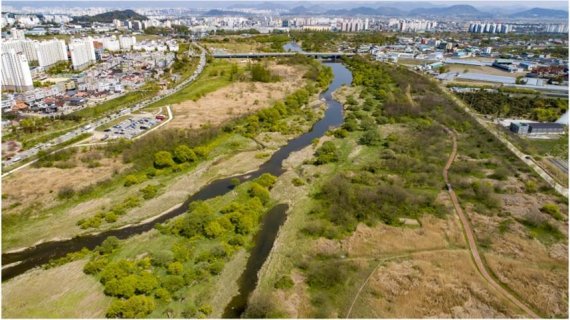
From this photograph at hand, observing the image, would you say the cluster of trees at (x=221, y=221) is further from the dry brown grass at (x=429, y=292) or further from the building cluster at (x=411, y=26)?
the building cluster at (x=411, y=26)

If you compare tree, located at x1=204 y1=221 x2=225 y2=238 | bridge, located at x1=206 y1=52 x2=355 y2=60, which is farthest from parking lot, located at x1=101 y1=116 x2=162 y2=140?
bridge, located at x1=206 y1=52 x2=355 y2=60

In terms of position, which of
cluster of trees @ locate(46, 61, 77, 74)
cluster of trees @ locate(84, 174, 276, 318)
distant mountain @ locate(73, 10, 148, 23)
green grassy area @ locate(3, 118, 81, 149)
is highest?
distant mountain @ locate(73, 10, 148, 23)

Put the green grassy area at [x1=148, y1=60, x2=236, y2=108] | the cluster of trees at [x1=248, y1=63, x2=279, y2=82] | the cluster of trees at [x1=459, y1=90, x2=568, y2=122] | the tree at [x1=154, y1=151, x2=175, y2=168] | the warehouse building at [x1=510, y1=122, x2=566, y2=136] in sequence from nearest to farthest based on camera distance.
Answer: the tree at [x1=154, y1=151, x2=175, y2=168]
the warehouse building at [x1=510, y1=122, x2=566, y2=136]
the cluster of trees at [x1=459, y1=90, x2=568, y2=122]
the green grassy area at [x1=148, y1=60, x2=236, y2=108]
the cluster of trees at [x1=248, y1=63, x2=279, y2=82]

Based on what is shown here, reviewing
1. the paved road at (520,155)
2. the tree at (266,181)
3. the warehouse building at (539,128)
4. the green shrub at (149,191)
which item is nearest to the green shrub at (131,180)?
the green shrub at (149,191)

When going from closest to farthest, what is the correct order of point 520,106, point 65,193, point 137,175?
point 65,193
point 137,175
point 520,106

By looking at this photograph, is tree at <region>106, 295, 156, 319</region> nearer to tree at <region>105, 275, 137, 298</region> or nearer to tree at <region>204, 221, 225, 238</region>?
tree at <region>105, 275, 137, 298</region>

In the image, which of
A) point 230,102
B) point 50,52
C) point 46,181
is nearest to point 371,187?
point 46,181

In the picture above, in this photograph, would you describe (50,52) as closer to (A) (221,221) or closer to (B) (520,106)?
(A) (221,221)
